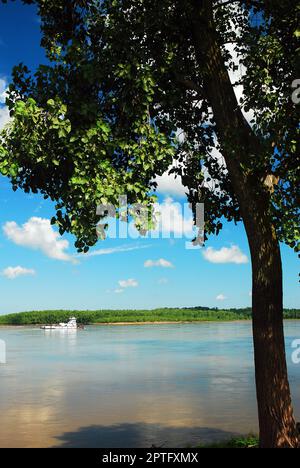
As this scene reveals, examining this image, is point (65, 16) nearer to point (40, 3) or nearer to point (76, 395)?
point (40, 3)

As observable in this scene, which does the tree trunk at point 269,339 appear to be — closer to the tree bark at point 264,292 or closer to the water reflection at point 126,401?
the tree bark at point 264,292

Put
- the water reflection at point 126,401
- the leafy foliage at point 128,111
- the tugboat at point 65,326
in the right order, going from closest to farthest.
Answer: the leafy foliage at point 128,111 → the water reflection at point 126,401 → the tugboat at point 65,326

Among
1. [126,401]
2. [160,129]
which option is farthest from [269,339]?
[126,401]

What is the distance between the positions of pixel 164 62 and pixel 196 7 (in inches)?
44.9

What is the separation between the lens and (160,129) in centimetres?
1170

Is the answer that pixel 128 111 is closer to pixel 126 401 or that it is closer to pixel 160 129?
pixel 160 129

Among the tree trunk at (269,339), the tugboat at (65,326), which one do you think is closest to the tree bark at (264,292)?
the tree trunk at (269,339)

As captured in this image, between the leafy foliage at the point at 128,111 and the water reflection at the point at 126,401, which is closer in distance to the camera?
the leafy foliage at the point at 128,111

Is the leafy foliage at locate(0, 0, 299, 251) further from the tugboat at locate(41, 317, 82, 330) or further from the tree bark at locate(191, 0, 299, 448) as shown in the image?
the tugboat at locate(41, 317, 82, 330)

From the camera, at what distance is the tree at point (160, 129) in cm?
998

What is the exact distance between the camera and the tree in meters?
9.98

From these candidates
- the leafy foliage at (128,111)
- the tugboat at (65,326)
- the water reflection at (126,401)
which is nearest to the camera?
the leafy foliage at (128,111)

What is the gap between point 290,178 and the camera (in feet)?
34.8
